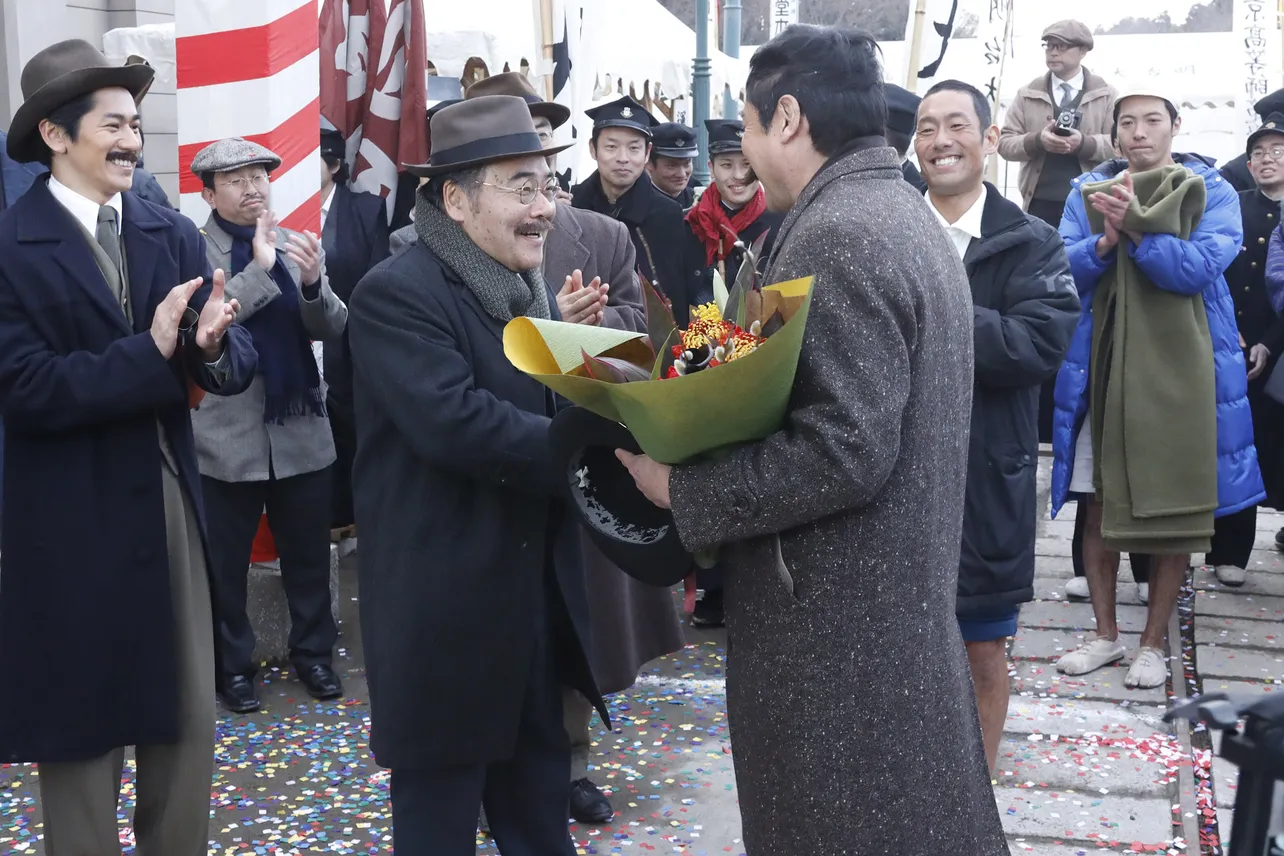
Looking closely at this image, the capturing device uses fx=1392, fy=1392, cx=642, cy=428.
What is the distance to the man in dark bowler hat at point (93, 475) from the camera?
3.29 meters

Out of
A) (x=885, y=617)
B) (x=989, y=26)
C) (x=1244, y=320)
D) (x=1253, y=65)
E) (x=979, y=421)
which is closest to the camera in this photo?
(x=885, y=617)

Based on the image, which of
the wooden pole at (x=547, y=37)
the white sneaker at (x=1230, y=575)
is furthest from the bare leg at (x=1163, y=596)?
the wooden pole at (x=547, y=37)

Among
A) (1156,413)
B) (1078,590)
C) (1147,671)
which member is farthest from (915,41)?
(1147,671)

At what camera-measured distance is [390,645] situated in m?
3.10

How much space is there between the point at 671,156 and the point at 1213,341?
3.25 metres

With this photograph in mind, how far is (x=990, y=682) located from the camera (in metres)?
4.14

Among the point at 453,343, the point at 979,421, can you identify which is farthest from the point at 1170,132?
the point at 453,343

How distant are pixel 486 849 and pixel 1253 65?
1178 cm

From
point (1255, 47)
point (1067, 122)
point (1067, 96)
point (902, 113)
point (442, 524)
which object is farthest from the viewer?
point (1255, 47)

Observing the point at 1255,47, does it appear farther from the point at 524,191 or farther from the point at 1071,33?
the point at 524,191

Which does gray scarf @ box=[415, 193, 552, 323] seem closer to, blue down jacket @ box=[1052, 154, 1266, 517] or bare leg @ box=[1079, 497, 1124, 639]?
blue down jacket @ box=[1052, 154, 1266, 517]

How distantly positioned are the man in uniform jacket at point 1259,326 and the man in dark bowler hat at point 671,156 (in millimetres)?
2920

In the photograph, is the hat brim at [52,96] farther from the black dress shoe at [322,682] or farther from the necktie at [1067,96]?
the necktie at [1067,96]

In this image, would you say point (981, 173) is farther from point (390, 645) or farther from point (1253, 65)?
point (1253, 65)
